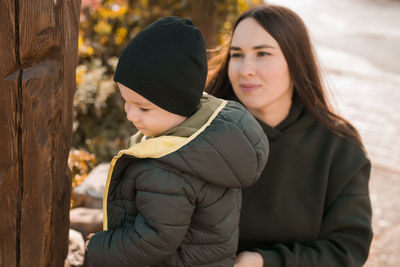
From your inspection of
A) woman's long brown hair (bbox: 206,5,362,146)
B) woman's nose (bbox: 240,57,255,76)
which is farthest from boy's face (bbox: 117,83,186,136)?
woman's long brown hair (bbox: 206,5,362,146)

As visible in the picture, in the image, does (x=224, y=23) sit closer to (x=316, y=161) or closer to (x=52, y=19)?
(x=316, y=161)

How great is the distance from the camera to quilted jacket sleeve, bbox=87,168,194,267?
1427 mm

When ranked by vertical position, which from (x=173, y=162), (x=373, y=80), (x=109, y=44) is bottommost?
(x=373, y=80)

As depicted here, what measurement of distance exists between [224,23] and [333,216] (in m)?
3.19

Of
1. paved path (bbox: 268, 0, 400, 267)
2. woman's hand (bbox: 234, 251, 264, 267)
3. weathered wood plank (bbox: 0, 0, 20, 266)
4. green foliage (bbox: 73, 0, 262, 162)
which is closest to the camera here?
weathered wood plank (bbox: 0, 0, 20, 266)

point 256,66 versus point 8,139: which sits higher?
point 256,66

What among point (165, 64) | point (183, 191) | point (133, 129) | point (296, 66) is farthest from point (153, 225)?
point (133, 129)

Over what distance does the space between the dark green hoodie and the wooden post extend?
1.01 meters

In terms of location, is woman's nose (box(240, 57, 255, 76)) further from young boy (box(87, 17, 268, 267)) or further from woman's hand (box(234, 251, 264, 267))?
woman's hand (box(234, 251, 264, 267))

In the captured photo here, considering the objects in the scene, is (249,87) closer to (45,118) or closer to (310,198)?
(310,198)

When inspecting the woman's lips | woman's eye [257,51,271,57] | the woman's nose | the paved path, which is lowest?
the paved path

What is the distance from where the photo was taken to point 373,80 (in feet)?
27.1

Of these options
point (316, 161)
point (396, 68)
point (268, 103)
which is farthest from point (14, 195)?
point (396, 68)

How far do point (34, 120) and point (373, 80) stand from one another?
7699mm
